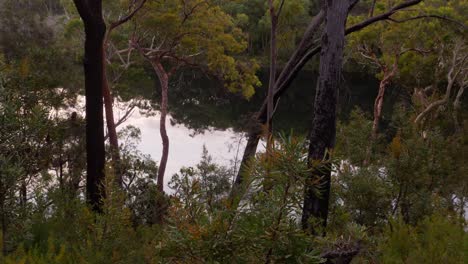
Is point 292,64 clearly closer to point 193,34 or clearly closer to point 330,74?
point 330,74

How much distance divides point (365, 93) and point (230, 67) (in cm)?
2033

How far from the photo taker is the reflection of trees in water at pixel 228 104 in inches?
969

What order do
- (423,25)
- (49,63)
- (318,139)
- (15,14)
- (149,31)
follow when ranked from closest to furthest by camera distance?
(318,139)
(49,63)
(15,14)
(149,31)
(423,25)

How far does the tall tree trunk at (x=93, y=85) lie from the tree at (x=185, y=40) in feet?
19.8

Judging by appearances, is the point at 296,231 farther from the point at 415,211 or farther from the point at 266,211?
the point at 415,211

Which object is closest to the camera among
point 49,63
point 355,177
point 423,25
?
point 355,177

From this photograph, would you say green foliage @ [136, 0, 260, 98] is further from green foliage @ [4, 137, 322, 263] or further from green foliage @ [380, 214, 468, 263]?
green foliage @ [4, 137, 322, 263]

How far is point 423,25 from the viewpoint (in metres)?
16.1

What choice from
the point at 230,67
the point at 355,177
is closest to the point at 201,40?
the point at 230,67

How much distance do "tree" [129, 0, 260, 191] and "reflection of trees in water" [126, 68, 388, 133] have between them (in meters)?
6.43

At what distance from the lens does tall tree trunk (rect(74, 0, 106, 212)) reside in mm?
6586

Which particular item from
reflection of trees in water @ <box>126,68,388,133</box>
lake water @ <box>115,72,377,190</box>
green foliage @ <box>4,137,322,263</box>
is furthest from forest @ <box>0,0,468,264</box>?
reflection of trees in water @ <box>126,68,388,133</box>

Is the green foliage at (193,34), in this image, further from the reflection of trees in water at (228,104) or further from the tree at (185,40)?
the reflection of trees in water at (228,104)

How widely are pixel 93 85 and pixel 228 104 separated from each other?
21.3 metres
